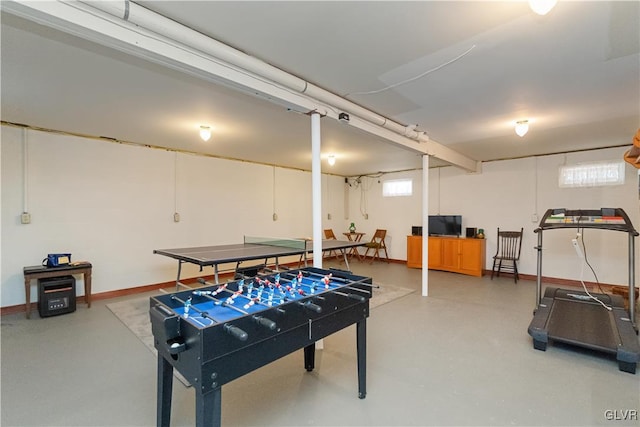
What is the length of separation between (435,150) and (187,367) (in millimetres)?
4706

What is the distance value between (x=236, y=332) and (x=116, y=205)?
457cm

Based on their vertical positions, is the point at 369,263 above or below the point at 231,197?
below

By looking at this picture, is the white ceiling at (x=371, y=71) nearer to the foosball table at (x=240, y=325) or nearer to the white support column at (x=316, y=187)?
the white support column at (x=316, y=187)

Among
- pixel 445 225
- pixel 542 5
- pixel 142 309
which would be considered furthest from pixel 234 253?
pixel 445 225

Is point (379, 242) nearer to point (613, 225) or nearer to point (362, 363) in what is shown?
point (613, 225)

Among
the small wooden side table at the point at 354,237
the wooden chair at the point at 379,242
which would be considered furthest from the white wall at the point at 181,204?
the small wooden side table at the point at 354,237

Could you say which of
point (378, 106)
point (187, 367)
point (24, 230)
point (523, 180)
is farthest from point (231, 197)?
point (523, 180)

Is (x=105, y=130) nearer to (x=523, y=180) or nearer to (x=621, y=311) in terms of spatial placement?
(x=621, y=311)

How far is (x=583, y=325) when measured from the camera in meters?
3.05

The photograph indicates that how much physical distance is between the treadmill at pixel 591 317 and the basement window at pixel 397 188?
4.03m

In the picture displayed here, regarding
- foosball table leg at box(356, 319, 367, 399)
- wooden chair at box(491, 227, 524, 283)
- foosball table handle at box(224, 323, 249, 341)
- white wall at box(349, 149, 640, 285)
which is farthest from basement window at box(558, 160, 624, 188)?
foosball table handle at box(224, 323, 249, 341)

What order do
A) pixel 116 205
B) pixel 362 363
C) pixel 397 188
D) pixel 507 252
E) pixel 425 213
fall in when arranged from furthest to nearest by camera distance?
pixel 397 188 < pixel 507 252 < pixel 425 213 < pixel 116 205 < pixel 362 363

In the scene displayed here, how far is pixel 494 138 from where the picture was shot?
463cm

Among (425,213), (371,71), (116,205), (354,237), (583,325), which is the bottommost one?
(583,325)
